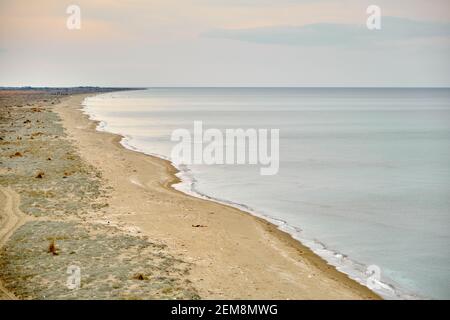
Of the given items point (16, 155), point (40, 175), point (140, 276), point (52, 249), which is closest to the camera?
point (140, 276)

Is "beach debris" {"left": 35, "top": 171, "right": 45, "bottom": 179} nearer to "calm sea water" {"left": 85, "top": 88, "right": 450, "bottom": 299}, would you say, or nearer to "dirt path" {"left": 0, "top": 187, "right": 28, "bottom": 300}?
"dirt path" {"left": 0, "top": 187, "right": 28, "bottom": 300}

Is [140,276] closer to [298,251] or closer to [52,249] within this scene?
[52,249]

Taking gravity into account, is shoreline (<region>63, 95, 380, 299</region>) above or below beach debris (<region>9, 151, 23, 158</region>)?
below

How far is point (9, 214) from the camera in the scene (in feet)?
69.1

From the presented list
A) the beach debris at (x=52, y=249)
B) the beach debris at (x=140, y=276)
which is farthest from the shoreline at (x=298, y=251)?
the beach debris at (x=52, y=249)

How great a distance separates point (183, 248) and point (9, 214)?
8.67 meters

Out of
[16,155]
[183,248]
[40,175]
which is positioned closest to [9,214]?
[40,175]

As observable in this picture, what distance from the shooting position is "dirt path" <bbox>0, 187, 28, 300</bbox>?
61.8 ft

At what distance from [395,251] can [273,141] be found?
40925 mm

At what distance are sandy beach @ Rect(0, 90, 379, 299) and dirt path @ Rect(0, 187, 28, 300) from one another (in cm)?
4

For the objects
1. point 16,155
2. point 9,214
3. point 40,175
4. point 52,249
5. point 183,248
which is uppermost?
point 16,155

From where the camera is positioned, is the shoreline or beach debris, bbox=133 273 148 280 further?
the shoreline

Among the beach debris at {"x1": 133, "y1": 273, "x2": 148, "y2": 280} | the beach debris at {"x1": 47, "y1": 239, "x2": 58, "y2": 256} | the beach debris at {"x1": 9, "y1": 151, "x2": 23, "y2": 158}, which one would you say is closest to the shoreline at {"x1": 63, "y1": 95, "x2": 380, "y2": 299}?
the beach debris at {"x1": 133, "y1": 273, "x2": 148, "y2": 280}

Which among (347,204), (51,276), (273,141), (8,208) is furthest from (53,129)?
(51,276)
